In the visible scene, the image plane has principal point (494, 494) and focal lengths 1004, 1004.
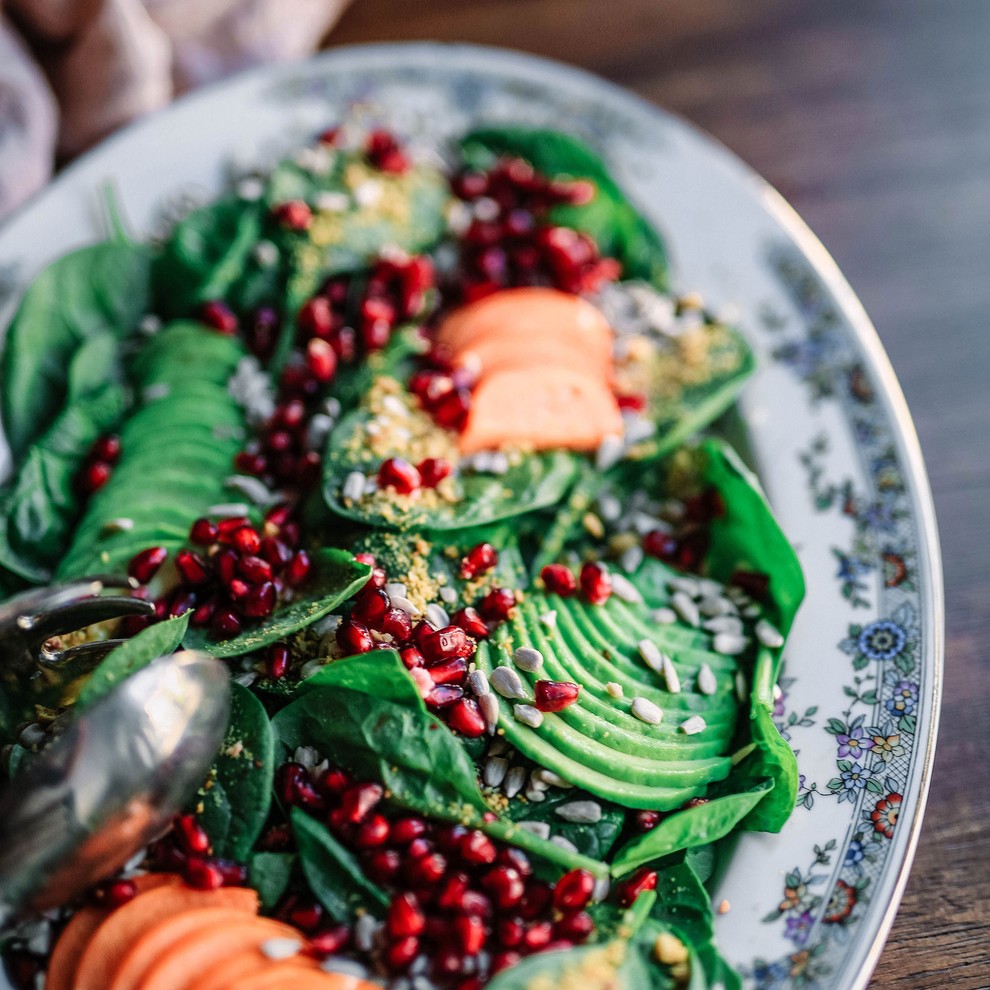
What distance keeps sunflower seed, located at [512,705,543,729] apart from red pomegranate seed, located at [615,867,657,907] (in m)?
0.39

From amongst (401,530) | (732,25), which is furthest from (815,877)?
(732,25)

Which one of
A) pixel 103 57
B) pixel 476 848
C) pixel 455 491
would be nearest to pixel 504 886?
pixel 476 848

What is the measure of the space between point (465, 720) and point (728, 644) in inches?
29.5

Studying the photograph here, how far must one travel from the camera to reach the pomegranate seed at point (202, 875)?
210 cm

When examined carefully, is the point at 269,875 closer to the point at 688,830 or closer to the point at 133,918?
the point at 133,918

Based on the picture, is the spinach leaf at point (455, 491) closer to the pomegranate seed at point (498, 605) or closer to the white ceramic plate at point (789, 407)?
the pomegranate seed at point (498, 605)

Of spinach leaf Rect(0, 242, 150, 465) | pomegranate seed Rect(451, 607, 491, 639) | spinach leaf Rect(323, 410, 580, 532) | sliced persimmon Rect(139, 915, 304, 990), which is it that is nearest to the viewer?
sliced persimmon Rect(139, 915, 304, 990)

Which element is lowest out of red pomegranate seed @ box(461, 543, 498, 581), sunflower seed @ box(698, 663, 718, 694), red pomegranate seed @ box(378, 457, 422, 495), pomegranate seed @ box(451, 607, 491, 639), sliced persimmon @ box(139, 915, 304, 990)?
sliced persimmon @ box(139, 915, 304, 990)

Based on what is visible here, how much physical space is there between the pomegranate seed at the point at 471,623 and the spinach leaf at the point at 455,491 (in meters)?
0.22

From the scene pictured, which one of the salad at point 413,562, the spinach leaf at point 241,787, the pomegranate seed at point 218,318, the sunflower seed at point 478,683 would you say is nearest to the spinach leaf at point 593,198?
the salad at point 413,562

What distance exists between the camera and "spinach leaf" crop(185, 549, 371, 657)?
231cm

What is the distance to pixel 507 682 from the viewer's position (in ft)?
7.59

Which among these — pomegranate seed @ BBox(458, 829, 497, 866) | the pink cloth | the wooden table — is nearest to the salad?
pomegranate seed @ BBox(458, 829, 497, 866)

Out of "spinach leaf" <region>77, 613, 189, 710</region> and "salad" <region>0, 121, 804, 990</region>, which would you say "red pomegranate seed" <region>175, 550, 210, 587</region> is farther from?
"spinach leaf" <region>77, 613, 189, 710</region>
